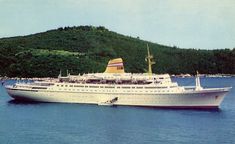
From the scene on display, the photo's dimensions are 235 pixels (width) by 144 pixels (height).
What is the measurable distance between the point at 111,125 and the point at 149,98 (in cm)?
1244

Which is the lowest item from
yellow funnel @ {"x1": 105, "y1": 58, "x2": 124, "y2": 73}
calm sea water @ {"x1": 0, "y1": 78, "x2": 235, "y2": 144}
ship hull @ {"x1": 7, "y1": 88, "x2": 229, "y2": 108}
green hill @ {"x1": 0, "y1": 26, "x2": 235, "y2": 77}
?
calm sea water @ {"x1": 0, "y1": 78, "x2": 235, "y2": 144}

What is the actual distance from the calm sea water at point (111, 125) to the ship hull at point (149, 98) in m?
1.29

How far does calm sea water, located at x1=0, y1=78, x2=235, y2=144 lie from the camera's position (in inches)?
1826

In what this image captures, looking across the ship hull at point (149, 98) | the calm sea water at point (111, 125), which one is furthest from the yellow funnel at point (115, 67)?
the calm sea water at point (111, 125)

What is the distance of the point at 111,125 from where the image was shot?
53.0 metres

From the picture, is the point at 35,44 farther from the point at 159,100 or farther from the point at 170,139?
the point at 170,139

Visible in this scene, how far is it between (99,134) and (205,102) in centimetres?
1903

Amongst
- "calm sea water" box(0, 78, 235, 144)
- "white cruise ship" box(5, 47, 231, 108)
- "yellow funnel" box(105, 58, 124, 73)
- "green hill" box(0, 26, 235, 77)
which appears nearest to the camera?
"calm sea water" box(0, 78, 235, 144)

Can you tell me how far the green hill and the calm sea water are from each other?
7647cm

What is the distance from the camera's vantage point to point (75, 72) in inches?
5497

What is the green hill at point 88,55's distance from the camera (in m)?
145

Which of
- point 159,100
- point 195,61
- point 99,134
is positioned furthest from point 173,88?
point 195,61

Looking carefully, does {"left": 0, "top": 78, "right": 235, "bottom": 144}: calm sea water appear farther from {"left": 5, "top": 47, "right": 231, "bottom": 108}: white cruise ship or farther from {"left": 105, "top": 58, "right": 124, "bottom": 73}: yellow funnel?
A: {"left": 105, "top": 58, "right": 124, "bottom": 73}: yellow funnel

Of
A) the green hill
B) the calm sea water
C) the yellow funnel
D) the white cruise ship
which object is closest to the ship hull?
the white cruise ship
